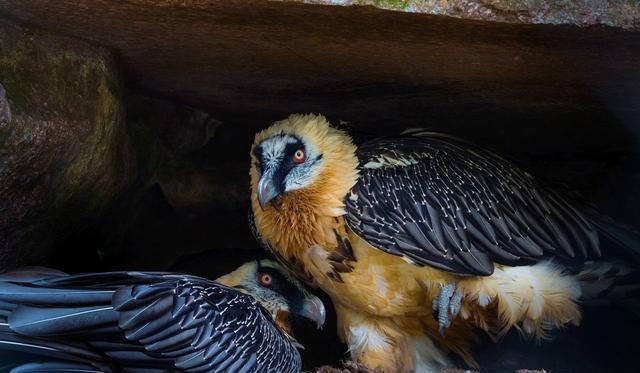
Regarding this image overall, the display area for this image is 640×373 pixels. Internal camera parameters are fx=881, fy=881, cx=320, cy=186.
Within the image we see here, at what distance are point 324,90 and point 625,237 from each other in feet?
4.35

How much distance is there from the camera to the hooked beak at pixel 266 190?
10.6 feet

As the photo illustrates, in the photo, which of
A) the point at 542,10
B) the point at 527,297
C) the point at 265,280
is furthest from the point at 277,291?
the point at 542,10

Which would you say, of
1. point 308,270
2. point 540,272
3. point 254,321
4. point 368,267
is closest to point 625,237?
point 540,272

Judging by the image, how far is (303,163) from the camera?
11.3 feet

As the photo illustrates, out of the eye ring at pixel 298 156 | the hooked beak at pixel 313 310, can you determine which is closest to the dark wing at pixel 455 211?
the eye ring at pixel 298 156

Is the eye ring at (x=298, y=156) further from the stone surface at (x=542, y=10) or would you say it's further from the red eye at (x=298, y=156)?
the stone surface at (x=542, y=10)

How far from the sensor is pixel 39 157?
286 centimetres

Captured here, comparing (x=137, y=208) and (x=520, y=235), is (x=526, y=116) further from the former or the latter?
(x=137, y=208)

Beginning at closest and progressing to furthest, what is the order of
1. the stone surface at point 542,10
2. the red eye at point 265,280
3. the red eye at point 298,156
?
the stone surface at point 542,10
the red eye at point 298,156
the red eye at point 265,280

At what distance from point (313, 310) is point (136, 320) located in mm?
1090

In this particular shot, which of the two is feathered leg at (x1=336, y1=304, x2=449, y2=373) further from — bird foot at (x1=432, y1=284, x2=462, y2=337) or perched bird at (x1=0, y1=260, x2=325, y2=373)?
perched bird at (x1=0, y1=260, x2=325, y2=373)

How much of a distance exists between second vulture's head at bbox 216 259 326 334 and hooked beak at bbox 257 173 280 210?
589 millimetres

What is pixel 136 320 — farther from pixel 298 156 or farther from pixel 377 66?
pixel 377 66

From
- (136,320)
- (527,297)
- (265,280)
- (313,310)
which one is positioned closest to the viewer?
(136,320)
